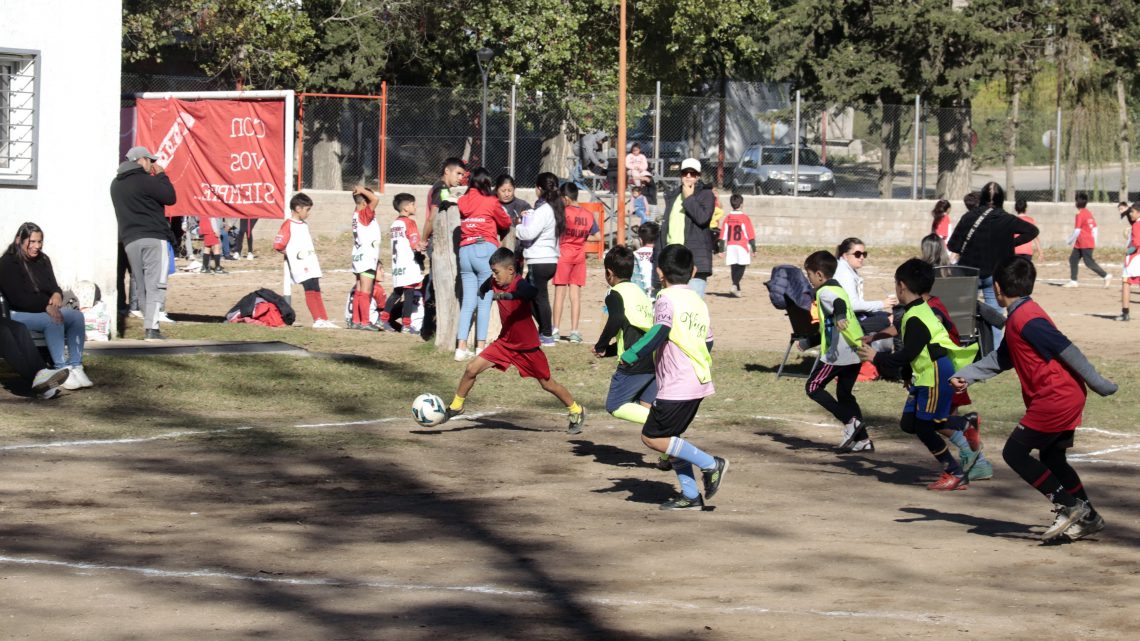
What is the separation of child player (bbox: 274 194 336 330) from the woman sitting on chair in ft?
15.4

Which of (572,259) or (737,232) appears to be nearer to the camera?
(572,259)

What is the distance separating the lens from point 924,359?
31.2 feet

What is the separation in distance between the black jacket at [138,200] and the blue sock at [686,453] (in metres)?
8.01

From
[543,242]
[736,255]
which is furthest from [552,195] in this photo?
[736,255]

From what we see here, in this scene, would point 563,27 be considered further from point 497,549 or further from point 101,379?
point 497,549

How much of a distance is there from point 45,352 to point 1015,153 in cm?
2915

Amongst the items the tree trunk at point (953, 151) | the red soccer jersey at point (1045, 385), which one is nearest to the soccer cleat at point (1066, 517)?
the red soccer jersey at point (1045, 385)

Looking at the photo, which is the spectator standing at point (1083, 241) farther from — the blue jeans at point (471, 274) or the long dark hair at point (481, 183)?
the blue jeans at point (471, 274)

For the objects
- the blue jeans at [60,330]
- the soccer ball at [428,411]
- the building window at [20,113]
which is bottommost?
the soccer ball at [428,411]

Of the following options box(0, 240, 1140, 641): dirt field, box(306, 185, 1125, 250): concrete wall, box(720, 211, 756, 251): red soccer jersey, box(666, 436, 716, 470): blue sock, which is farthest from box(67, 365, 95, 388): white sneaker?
box(306, 185, 1125, 250): concrete wall

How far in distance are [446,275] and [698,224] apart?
2.63 m

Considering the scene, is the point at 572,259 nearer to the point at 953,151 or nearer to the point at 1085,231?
the point at 1085,231

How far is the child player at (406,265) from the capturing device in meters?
17.2

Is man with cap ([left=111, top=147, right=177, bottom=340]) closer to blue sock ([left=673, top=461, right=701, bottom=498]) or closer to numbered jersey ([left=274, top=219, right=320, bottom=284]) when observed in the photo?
numbered jersey ([left=274, top=219, right=320, bottom=284])
